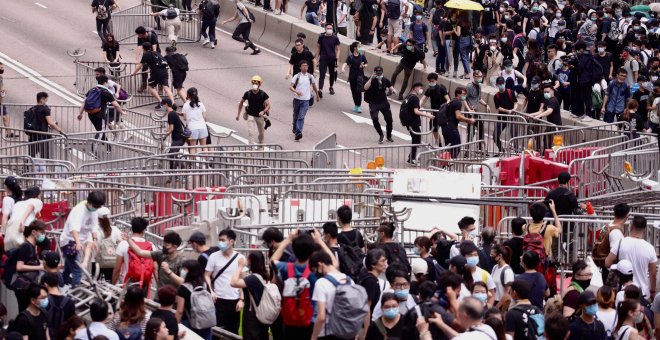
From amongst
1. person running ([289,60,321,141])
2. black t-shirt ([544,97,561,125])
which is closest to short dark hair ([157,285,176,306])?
black t-shirt ([544,97,561,125])

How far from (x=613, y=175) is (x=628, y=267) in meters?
7.75

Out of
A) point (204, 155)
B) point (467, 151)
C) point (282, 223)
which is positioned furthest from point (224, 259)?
point (467, 151)

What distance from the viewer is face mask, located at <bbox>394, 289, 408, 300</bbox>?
1347cm

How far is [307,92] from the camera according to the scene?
2975cm

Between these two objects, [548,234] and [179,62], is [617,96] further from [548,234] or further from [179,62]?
[548,234]

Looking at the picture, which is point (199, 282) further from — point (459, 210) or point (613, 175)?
point (613, 175)

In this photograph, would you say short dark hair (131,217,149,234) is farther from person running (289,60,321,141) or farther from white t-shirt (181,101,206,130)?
person running (289,60,321,141)

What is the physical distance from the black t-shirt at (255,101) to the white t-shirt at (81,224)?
11864mm

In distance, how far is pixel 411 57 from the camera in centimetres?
3262

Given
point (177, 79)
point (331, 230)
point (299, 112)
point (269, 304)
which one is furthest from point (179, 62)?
point (269, 304)

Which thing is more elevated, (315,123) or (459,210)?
(315,123)

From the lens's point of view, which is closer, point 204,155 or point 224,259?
point 224,259

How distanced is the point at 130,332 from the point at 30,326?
100 centimetres

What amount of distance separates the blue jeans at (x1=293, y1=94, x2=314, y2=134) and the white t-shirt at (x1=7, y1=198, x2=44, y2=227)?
13109mm
